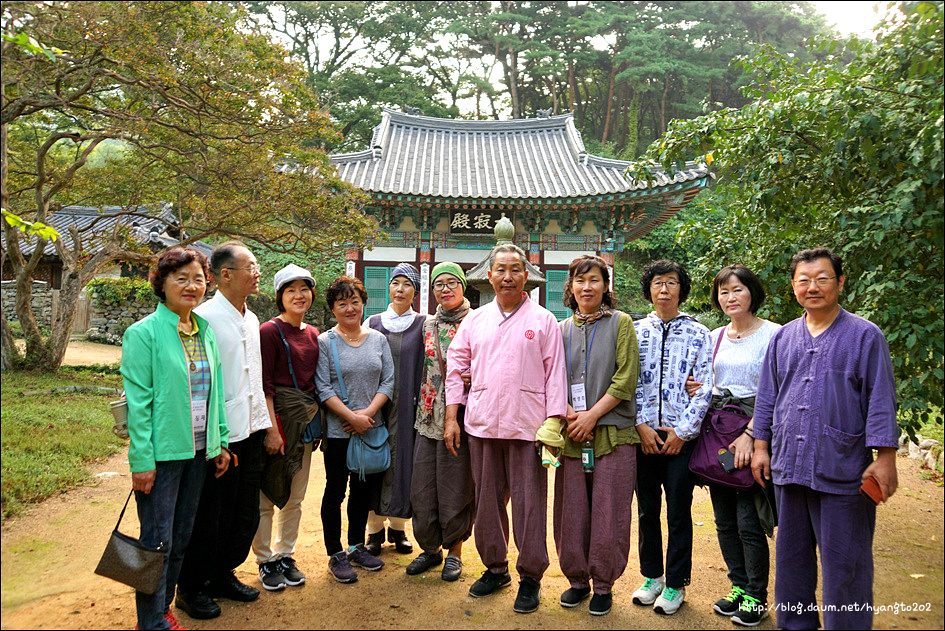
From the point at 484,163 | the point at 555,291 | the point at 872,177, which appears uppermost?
the point at 484,163

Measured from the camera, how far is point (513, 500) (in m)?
3.09

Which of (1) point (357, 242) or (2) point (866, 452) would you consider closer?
(2) point (866, 452)

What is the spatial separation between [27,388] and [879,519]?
6.73 m

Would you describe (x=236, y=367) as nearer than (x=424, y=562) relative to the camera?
Yes

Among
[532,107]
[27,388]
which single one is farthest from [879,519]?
[532,107]

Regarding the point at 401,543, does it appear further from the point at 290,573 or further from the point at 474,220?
the point at 474,220

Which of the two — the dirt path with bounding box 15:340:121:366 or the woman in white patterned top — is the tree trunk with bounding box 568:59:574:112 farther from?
the woman in white patterned top

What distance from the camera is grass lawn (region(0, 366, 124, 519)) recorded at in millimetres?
2904

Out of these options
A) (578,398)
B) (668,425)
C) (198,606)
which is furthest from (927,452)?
(198,606)

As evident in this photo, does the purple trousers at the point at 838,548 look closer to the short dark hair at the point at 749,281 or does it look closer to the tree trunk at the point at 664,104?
the short dark hair at the point at 749,281

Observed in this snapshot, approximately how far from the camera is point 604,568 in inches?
116

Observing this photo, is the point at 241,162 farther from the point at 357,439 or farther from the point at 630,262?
the point at 630,262

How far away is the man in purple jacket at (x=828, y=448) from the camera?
242 cm

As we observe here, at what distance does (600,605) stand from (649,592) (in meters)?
0.32
